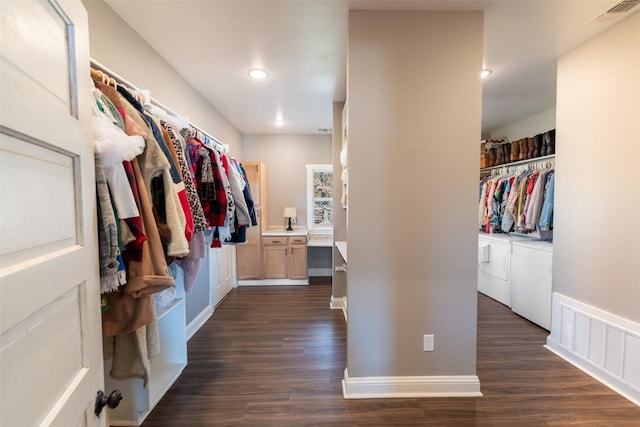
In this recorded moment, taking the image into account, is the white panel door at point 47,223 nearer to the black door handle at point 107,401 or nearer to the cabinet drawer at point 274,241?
the black door handle at point 107,401

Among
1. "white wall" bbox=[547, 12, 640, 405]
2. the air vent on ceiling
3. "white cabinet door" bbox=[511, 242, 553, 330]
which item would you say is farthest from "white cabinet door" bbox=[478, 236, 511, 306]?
the air vent on ceiling

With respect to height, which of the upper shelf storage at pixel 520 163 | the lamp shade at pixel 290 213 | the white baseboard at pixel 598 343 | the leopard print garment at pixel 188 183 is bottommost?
the white baseboard at pixel 598 343

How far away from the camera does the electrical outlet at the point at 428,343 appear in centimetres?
188

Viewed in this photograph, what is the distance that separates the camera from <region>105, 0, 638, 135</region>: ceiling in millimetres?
1717

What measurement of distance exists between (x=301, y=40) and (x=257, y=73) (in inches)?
26.1

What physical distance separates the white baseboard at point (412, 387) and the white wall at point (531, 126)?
3489 millimetres

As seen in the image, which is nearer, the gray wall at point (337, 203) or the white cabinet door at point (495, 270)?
the gray wall at point (337, 203)

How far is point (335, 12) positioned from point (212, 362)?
2.80m

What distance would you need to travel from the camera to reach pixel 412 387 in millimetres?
1886

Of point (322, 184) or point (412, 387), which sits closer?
point (412, 387)

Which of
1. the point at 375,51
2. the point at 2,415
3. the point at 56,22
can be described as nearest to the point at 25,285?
the point at 2,415

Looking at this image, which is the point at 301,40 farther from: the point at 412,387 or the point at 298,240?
the point at 298,240

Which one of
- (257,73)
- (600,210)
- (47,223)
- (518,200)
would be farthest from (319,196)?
(47,223)

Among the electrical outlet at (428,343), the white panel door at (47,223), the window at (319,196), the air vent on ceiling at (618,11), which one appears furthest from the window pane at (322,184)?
the white panel door at (47,223)
